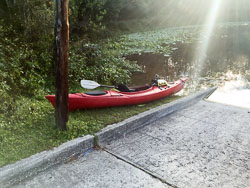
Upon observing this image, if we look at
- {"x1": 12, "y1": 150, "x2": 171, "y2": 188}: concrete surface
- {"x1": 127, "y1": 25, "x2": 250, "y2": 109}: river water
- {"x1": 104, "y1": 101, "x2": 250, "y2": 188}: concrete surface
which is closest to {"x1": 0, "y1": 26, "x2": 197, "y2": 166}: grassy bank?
{"x1": 12, "y1": 150, "x2": 171, "y2": 188}: concrete surface

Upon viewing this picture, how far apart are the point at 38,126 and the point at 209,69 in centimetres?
913

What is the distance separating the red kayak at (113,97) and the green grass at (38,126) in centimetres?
14

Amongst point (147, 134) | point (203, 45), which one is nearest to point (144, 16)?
point (203, 45)

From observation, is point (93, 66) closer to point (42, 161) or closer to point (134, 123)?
point (134, 123)

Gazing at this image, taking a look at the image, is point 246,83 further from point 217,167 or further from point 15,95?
point 15,95

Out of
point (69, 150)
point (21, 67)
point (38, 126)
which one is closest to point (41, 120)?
point (38, 126)

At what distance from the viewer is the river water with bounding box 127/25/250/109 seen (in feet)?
27.5

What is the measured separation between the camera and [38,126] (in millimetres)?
3826

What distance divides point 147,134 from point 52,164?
5.35 feet

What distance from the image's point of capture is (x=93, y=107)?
15.6 ft

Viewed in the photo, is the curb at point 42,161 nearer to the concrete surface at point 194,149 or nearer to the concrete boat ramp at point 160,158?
the concrete boat ramp at point 160,158

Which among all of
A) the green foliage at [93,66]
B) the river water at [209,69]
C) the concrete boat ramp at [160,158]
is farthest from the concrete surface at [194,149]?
the river water at [209,69]

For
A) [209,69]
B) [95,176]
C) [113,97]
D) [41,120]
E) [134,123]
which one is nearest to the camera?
[95,176]

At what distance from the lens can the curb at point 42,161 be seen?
9.11ft
